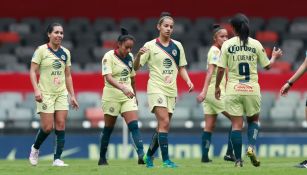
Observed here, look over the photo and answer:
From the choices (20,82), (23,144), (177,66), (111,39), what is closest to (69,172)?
(177,66)

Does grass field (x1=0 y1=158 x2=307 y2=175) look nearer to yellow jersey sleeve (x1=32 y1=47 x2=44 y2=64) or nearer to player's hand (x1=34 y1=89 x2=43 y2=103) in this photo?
player's hand (x1=34 y1=89 x2=43 y2=103)

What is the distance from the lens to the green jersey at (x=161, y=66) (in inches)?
685

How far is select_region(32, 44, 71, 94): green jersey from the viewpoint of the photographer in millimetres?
18125

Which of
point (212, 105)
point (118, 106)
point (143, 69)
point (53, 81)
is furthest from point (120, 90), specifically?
point (143, 69)

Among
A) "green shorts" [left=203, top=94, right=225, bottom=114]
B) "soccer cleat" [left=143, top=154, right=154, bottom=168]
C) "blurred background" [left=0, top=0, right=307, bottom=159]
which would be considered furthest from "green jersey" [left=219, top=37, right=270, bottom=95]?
"blurred background" [left=0, top=0, right=307, bottom=159]

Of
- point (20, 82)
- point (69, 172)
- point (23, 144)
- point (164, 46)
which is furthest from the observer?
point (20, 82)

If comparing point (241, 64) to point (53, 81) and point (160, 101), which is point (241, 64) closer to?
point (160, 101)

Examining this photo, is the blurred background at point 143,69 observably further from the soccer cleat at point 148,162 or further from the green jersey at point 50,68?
the soccer cleat at point 148,162

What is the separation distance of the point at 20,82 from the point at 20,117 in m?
2.43

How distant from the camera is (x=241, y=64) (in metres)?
16.5

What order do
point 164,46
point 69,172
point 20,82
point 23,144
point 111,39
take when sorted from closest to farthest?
1. point 69,172
2. point 164,46
3. point 23,144
4. point 20,82
5. point 111,39

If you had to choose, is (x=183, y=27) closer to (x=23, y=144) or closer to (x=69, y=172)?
(x=23, y=144)

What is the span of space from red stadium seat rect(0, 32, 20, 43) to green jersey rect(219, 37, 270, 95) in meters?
16.3

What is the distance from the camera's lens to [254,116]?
1681cm
